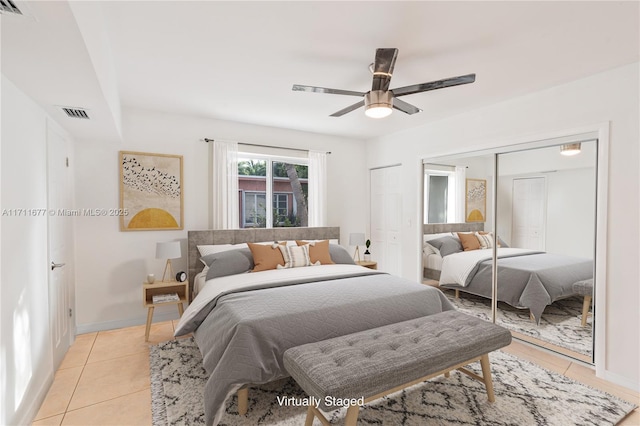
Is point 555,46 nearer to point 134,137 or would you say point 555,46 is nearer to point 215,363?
point 215,363

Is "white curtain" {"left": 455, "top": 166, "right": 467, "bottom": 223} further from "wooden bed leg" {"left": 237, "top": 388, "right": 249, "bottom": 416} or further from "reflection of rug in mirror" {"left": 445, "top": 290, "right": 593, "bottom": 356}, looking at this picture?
"wooden bed leg" {"left": 237, "top": 388, "right": 249, "bottom": 416}

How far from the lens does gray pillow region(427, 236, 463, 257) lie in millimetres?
3982

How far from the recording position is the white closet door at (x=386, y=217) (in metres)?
4.86

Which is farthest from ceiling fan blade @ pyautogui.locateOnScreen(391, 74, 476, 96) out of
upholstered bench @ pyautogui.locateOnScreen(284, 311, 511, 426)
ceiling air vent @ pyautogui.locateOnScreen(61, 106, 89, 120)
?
ceiling air vent @ pyautogui.locateOnScreen(61, 106, 89, 120)

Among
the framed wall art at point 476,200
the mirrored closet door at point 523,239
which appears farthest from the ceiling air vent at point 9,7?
the framed wall art at point 476,200

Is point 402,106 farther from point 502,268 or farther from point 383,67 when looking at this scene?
point 502,268

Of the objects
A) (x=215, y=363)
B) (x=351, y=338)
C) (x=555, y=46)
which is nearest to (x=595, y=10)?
(x=555, y=46)

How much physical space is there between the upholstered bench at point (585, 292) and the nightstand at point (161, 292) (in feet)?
12.9

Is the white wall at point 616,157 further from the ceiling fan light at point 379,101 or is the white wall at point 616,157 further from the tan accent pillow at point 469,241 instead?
the ceiling fan light at point 379,101

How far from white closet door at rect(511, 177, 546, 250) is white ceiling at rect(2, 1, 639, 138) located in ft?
3.10

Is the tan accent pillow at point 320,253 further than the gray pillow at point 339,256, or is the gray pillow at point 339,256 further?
the gray pillow at point 339,256

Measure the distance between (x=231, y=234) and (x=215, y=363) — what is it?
2142 mm

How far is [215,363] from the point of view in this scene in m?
2.11

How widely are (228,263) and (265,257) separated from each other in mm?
406
